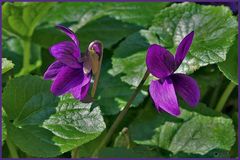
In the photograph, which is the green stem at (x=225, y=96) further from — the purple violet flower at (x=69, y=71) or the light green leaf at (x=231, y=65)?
the purple violet flower at (x=69, y=71)

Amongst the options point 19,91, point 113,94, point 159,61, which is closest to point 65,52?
point 159,61

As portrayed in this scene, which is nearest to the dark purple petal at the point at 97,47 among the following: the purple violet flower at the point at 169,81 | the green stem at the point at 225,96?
the purple violet flower at the point at 169,81

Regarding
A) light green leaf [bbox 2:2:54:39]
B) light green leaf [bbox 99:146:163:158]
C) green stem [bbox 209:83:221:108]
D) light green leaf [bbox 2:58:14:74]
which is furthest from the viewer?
green stem [bbox 209:83:221:108]

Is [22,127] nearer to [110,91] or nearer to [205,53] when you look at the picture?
[110,91]

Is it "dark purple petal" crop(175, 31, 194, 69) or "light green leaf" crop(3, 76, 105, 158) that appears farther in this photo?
"light green leaf" crop(3, 76, 105, 158)

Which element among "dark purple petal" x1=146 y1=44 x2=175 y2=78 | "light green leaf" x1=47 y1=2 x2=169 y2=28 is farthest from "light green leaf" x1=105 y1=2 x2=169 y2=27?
"dark purple petal" x1=146 y1=44 x2=175 y2=78

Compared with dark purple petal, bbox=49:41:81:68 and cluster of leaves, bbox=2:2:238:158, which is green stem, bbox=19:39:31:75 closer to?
cluster of leaves, bbox=2:2:238:158

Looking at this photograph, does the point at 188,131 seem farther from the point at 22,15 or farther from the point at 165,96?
the point at 22,15

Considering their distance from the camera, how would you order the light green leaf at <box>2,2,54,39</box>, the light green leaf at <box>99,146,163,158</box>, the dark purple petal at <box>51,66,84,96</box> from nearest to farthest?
the dark purple petal at <box>51,66,84,96</box>
the light green leaf at <box>99,146,163,158</box>
the light green leaf at <box>2,2,54,39</box>
